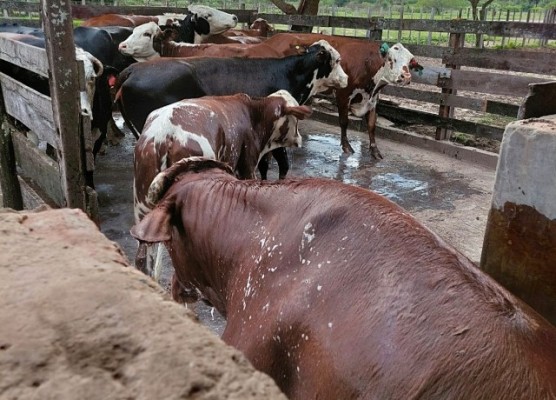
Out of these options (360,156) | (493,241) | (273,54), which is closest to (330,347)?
(493,241)

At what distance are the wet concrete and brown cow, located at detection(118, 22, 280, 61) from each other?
1310mm

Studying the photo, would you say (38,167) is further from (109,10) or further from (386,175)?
(109,10)

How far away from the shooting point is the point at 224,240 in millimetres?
2178

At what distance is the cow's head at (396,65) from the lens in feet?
26.5

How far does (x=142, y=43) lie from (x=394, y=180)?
12.6ft

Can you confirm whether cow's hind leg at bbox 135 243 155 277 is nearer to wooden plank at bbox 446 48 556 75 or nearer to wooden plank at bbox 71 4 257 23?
wooden plank at bbox 446 48 556 75

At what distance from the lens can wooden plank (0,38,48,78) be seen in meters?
3.50

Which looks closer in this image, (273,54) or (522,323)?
(522,323)

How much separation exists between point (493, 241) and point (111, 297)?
1.87 metres

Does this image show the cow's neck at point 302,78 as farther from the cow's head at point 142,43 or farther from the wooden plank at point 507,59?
the wooden plank at point 507,59

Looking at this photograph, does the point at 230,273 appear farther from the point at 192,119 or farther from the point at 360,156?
the point at 360,156

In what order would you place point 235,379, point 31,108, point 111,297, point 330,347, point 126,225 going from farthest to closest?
point 126,225, point 31,108, point 330,347, point 111,297, point 235,379

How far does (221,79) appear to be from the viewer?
19.4 ft

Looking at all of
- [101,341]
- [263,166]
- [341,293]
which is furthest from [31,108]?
[101,341]
